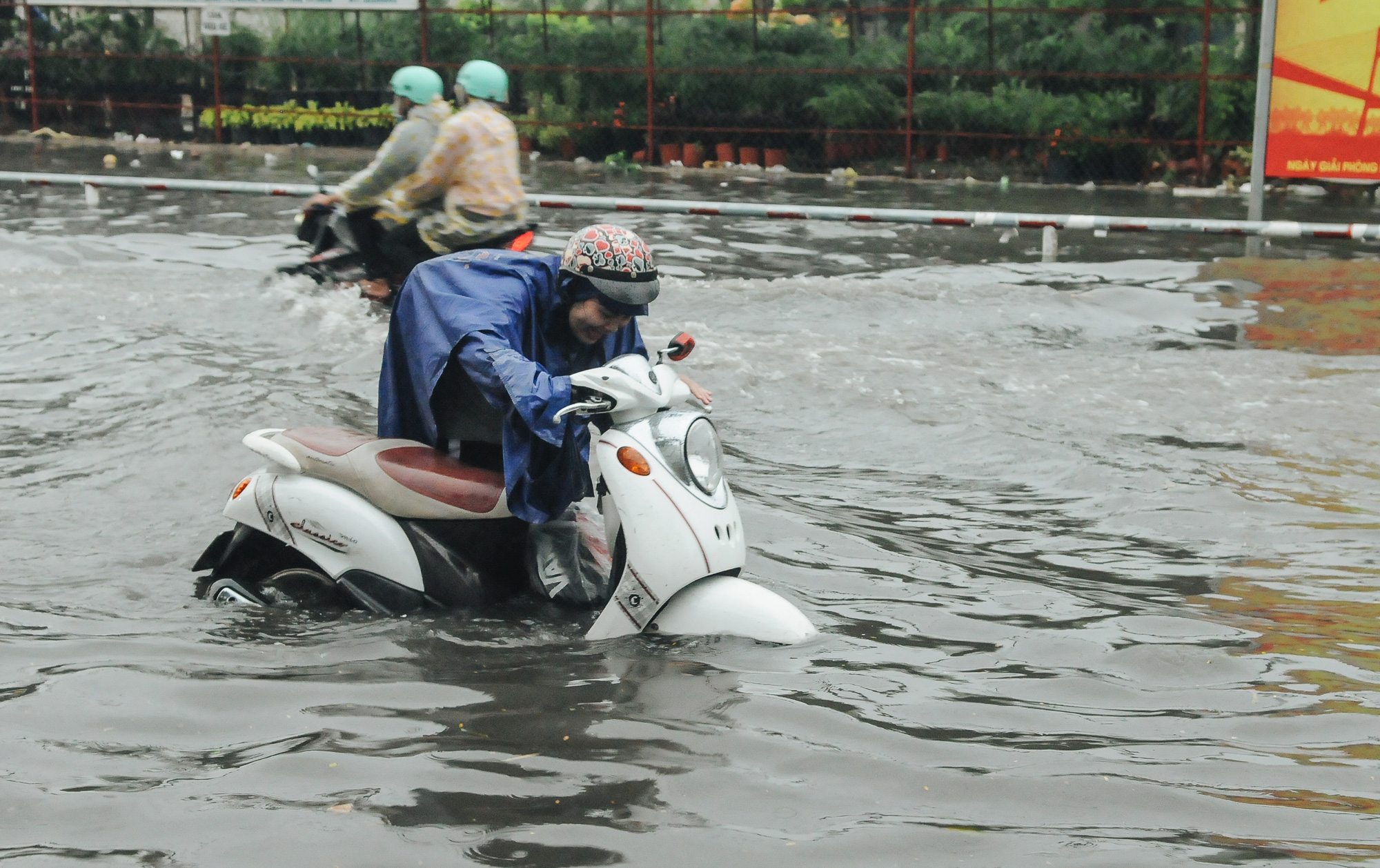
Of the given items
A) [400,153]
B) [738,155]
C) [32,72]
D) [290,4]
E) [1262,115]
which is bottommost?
[400,153]

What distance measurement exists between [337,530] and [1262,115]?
10.8 meters

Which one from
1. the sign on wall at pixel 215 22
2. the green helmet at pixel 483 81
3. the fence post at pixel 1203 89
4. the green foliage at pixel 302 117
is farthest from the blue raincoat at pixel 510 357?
the sign on wall at pixel 215 22

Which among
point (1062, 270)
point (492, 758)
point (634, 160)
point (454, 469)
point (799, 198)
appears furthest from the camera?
point (634, 160)

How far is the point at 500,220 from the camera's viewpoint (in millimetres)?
9055

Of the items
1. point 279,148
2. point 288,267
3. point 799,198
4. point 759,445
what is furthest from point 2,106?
point 759,445

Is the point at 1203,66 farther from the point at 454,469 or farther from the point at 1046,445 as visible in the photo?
the point at 454,469

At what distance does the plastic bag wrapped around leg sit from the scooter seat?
0.17 metres

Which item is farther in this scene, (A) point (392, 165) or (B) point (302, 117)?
(B) point (302, 117)

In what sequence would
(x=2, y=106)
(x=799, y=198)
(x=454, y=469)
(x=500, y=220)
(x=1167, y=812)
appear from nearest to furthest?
(x=1167, y=812), (x=454, y=469), (x=500, y=220), (x=799, y=198), (x=2, y=106)

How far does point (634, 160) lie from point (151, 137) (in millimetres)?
8290

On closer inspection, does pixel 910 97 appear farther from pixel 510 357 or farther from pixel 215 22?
pixel 510 357

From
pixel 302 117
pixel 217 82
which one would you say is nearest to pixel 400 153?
pixel 302 117

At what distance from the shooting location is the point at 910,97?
19.3 meters

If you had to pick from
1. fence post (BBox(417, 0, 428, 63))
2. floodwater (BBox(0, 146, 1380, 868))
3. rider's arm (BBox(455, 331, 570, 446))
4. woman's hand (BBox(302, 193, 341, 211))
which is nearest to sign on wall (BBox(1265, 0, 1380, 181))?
floodwater (BBox(0, 146, 1380, 868))
